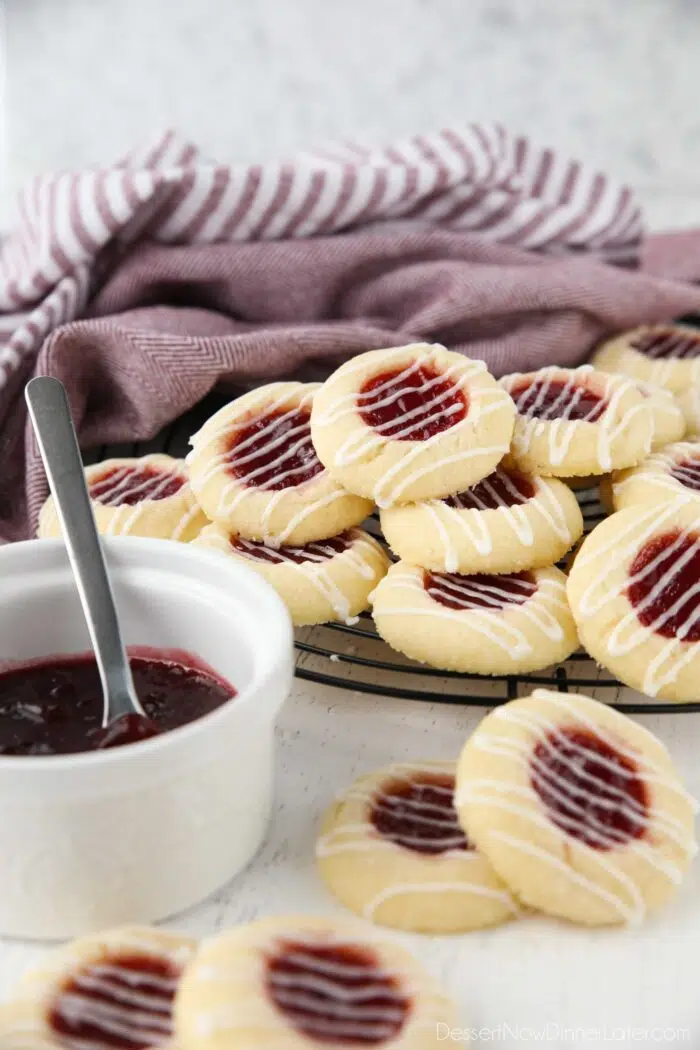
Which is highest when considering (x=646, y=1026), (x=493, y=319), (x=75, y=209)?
(x=75, y=209)

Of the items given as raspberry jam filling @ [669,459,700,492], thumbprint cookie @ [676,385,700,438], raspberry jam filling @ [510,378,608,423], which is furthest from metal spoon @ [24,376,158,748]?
thumbprint cookie @ [676,385,700,438]

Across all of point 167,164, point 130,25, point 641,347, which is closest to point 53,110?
point 130,25

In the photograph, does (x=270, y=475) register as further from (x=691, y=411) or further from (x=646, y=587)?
(x=691, y=411)

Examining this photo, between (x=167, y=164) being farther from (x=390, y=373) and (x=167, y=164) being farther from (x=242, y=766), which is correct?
(x=242, y=766)

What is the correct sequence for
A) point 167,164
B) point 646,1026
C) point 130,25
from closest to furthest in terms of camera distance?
point 646,1026 → point 167,164 → point 130,25

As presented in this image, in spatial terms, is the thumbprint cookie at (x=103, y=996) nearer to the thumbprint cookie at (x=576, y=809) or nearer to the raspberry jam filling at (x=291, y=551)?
the thumbprint cookie at (x=576, y=809)

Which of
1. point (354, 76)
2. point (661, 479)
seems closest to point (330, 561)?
point (661, 479)

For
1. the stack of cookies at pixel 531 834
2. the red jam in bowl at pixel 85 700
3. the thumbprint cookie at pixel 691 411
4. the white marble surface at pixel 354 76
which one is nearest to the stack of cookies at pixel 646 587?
the stack of cookies at pixel 531 834
